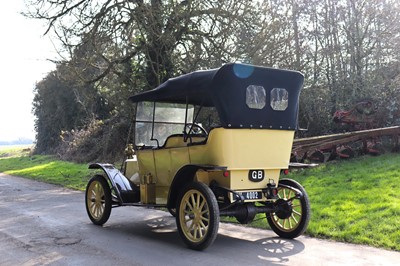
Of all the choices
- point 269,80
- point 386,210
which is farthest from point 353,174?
point 269,80

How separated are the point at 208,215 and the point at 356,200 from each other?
3950 millimetres

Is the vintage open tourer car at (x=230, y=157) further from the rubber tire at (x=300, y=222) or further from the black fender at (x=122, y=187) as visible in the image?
the black fender at (x=122, y=187)

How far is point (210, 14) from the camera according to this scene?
14.8 meters

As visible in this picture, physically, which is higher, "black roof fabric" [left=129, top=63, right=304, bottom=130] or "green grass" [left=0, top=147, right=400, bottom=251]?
"black roof fabric" [left=129, top=63, right=304, bottom=130]

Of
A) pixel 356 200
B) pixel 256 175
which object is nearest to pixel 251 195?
pixel 256 175

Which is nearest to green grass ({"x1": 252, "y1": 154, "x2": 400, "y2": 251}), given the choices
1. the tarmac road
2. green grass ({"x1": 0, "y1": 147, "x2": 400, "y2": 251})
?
green grass ({"x1": 0, "y1": 147, "x2": 400, "y2": 251})

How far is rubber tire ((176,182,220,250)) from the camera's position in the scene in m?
5.54

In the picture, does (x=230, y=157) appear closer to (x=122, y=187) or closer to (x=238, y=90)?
(x=238, y=90)

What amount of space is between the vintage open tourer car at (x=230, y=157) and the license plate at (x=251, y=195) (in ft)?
0.05

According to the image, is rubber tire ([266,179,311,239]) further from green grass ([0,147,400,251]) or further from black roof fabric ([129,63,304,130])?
black roof fabric ([129,63,304,130])

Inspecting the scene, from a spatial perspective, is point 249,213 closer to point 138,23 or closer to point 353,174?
point 353,174

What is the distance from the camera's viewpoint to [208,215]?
5629mm

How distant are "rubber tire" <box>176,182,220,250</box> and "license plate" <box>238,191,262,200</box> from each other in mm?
592

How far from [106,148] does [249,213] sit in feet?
58.9
